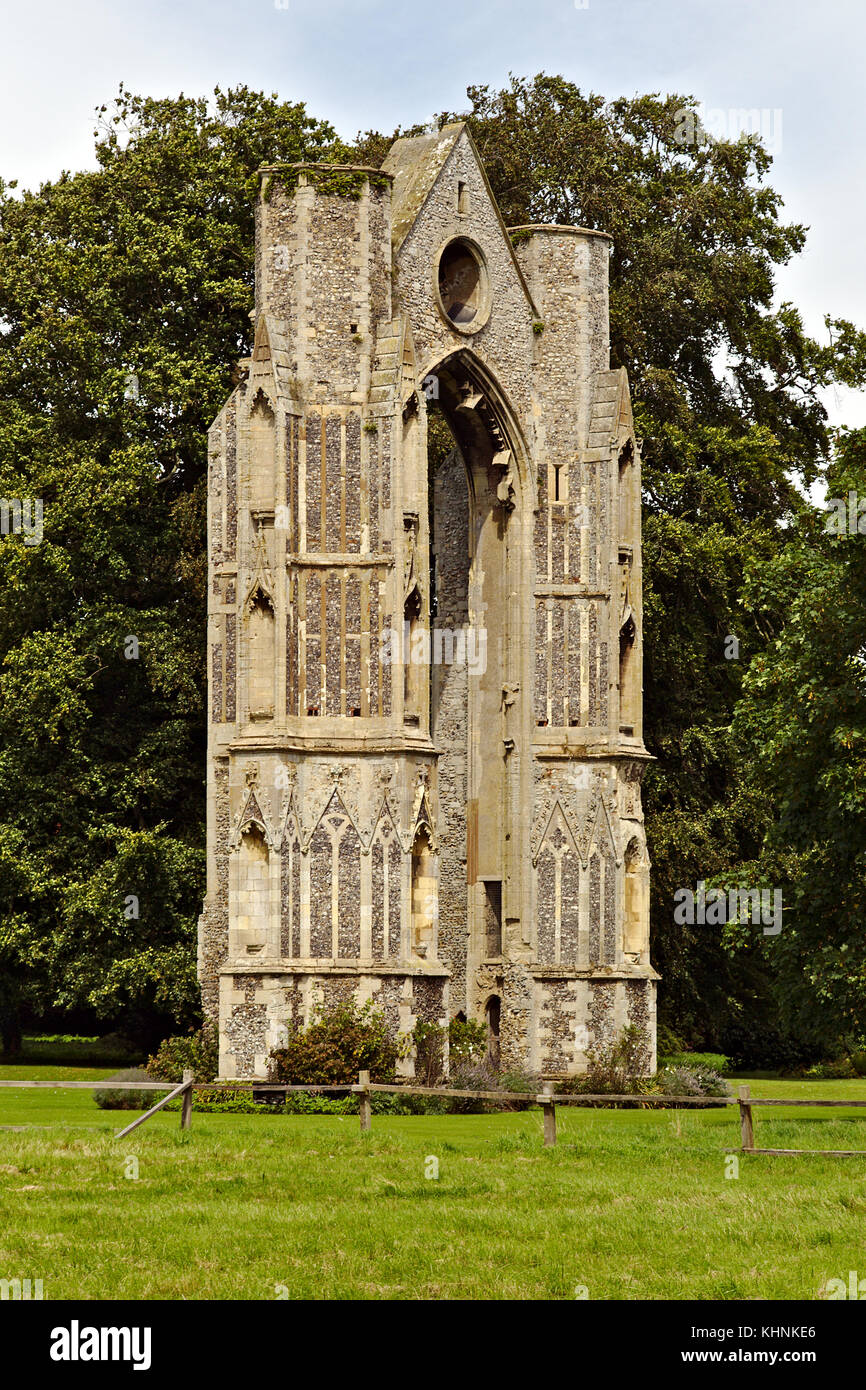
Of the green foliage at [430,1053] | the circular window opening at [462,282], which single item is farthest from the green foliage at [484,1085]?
the circular window opening at [462,282]

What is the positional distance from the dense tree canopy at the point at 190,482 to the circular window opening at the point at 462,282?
14.3ft

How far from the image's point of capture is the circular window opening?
38.3m

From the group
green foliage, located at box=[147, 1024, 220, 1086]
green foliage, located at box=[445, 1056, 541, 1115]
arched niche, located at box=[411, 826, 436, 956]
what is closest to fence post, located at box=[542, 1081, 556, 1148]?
green foliage, located at box=[445, 1056, 541, 1115]

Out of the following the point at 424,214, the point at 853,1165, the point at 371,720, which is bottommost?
the point at 853,1165

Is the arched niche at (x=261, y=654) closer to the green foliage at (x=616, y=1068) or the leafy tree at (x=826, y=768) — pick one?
the leafy tree at (x=826, y=768)

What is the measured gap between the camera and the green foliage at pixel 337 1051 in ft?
105

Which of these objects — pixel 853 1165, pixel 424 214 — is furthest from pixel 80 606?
pixel 853 1165

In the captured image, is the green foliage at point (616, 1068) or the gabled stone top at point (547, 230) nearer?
the green foliage at point (616, 1068)

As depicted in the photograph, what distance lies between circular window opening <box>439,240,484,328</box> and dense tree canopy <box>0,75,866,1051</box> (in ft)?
14.3

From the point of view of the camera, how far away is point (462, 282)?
127ft

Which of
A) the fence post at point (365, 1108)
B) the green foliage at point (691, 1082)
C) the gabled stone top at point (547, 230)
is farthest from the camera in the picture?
the gabled stone top at point (547, 230)
